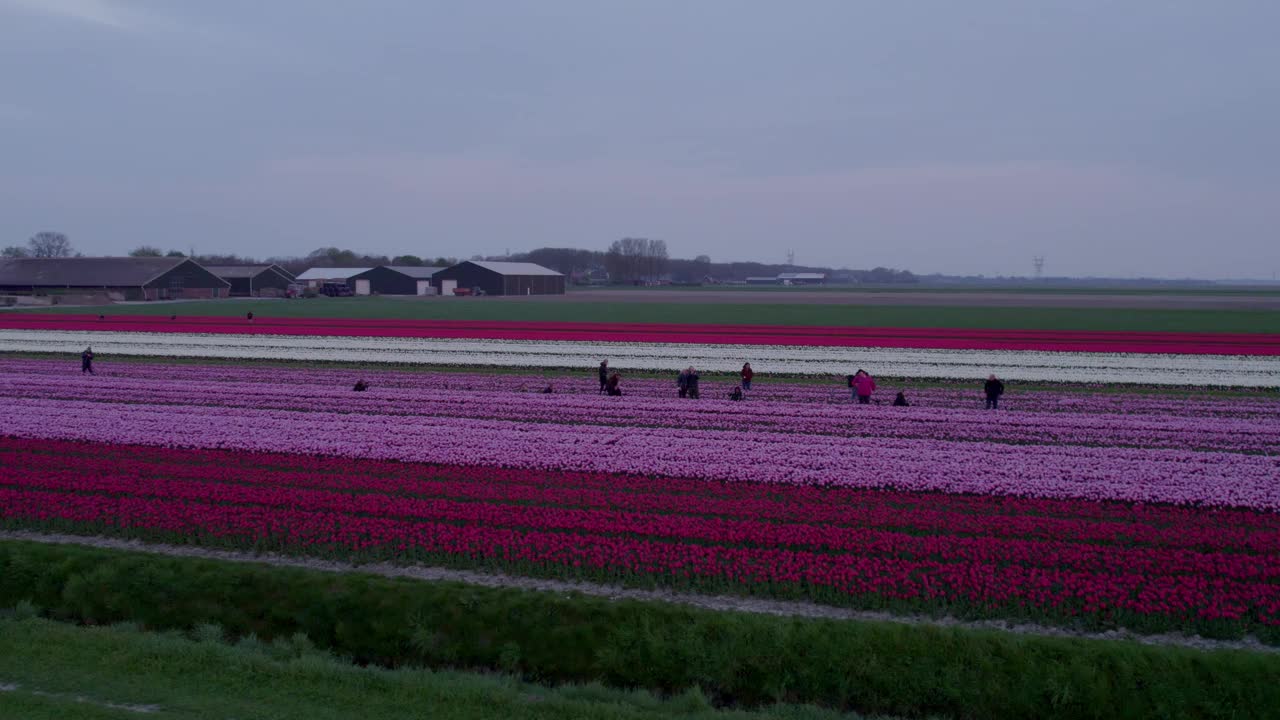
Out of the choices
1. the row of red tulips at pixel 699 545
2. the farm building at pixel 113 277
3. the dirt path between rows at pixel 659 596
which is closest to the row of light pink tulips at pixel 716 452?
the row of red tulips at pixel 699 545

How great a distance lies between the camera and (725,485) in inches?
795

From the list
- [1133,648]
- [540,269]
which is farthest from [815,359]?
[540,269]

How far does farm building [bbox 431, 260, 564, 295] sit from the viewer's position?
463 feet

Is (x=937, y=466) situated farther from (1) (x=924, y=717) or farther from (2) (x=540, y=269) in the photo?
(2) (x=540, y=269)

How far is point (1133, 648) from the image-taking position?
10.5 meters

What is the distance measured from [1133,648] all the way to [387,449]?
16947 millimetres

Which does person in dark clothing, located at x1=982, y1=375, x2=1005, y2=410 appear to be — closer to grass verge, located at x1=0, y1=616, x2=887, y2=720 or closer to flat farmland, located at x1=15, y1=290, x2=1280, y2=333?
grass verge, located at x1=0, y1=616, x2=887, y2=720

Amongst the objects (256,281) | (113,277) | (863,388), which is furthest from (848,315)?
(113,277)

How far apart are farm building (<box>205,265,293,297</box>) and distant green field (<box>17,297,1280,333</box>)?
3074 centimetres

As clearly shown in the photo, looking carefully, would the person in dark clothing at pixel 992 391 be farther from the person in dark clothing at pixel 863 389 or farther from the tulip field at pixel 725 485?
the person in dark clothing at pixel 863 389

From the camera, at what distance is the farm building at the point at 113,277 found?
112m

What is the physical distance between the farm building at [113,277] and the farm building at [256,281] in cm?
547

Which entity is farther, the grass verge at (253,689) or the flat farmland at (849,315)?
the flat farmland at (849,315)

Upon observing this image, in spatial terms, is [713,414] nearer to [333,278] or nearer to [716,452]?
[716,452]
